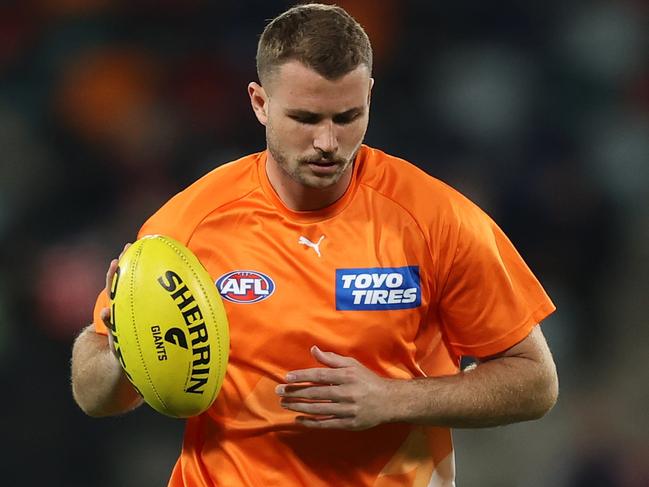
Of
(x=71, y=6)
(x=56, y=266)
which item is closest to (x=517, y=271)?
(x=56, y=266)

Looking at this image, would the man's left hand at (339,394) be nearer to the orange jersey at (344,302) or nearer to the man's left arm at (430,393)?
the man's left arm at (430,393)

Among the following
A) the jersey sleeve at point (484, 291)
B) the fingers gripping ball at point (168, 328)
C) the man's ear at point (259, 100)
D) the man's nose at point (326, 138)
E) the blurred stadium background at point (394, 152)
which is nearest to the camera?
the fingers gripping ball at point (168, 328)

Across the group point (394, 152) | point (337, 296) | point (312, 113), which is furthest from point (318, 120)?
point (394, 152)

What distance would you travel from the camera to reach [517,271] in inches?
125

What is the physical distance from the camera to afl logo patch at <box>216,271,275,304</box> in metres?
3.13

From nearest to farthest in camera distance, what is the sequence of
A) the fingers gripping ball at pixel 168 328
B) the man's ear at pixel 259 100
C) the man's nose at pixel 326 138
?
the fingers gripping ball at pixel 168 328 → the man's nose at pixel 326 138 → the man's ear at pixel 259 100

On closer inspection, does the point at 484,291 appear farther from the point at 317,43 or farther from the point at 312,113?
the point at 317,43

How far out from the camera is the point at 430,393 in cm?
300

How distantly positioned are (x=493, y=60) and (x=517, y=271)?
386 centimetres

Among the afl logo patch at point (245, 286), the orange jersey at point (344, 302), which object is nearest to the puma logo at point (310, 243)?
the orange jersey at point (344, 302)

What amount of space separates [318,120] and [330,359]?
2.07ft

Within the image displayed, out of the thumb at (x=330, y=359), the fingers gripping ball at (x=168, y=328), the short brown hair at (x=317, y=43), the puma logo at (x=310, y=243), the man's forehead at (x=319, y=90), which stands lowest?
the thumb at (x=330, y=359)

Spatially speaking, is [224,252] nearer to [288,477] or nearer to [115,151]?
[288,477]

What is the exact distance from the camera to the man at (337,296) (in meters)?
3.01
